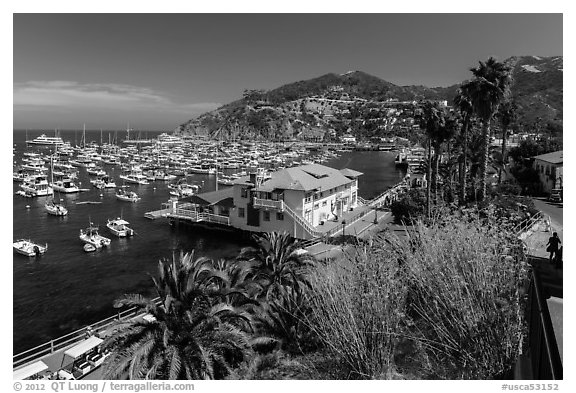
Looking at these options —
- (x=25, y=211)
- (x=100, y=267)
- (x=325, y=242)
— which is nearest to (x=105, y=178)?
(x=25, y=211)

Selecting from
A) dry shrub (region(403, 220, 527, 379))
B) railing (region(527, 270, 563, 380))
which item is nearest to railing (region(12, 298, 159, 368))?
dry shrub (region(403, 220, 527, 379))

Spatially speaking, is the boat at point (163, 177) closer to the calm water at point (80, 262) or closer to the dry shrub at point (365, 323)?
the calm water at point (80, 262)

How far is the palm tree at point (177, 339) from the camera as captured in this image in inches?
398

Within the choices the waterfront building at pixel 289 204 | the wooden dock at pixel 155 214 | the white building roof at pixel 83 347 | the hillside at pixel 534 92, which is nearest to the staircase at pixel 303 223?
the waterfront building at pixel 289 204

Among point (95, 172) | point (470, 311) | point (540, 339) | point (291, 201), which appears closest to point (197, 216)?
point (291, 201)

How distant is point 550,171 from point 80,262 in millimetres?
38945

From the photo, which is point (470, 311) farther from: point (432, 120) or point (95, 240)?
point (95, 240)

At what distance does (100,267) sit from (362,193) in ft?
157

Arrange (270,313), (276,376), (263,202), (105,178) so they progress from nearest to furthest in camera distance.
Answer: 1. (276,376)
2. (270,313)
3. (263,202)
4. (105,178)

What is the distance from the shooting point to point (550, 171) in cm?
3225

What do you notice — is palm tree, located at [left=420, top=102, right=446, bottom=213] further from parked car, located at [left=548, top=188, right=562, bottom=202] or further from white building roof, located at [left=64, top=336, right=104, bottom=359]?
white building roof, located at [left=64, top=336, right=104, bottom=359]

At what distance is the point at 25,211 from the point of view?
57.4 m
